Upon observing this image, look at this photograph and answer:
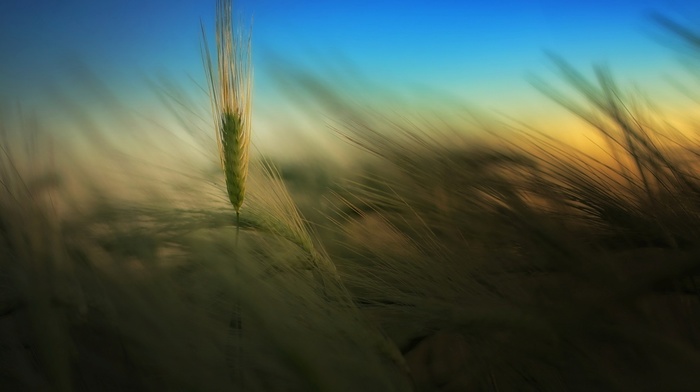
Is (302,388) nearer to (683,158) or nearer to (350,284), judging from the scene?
(350,284)

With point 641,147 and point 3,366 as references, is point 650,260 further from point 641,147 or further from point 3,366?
point 3,366

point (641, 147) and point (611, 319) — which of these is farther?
point (641, 147)

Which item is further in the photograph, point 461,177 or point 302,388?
point 461,177

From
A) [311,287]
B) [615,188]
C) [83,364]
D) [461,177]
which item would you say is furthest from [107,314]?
[615,188]

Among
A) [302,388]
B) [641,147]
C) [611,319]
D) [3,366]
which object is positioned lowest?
[3,366]

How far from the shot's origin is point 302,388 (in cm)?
43

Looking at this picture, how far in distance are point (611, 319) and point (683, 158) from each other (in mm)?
235

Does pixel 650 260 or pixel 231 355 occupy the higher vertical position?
pixel 650 260

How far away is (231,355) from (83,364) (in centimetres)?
12

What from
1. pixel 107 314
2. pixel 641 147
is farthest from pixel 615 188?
pixel 107 314

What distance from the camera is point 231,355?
1.49 feet

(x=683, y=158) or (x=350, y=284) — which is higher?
(x=683, y=158)

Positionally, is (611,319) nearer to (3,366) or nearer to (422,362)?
(422,362)

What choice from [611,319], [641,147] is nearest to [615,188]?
[641,147]
